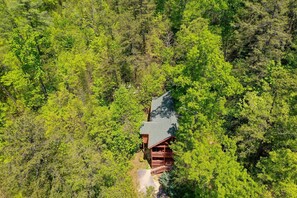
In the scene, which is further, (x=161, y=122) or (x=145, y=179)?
(x=161, y=122)

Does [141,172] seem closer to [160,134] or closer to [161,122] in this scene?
[160,134]

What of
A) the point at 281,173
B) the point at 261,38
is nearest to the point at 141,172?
the point at 281,173

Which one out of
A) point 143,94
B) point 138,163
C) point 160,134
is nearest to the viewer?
point 160,134

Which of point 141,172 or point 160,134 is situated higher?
point 160,134

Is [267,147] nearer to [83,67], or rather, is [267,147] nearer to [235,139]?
[235,139]

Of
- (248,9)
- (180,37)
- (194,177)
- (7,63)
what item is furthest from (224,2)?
(7,63)

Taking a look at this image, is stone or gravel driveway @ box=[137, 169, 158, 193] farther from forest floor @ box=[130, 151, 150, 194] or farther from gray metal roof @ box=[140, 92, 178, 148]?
gray metal roof @ box=[140, 92, 178, 148]

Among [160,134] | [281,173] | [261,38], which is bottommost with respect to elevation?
[160,134]
